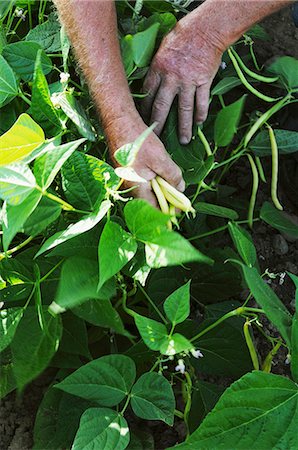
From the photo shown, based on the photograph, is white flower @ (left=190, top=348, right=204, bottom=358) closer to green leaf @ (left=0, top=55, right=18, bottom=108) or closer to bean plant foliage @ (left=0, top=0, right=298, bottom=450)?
bean plant foliage @ (left=0, top=0, right=298, bottom=450)

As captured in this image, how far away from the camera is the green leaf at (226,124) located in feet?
3.02

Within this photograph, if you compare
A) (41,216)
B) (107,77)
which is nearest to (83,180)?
(41,216)

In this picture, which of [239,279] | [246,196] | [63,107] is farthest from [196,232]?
[63,107]

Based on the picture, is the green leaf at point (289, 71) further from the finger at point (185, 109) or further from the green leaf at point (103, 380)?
the green leaf at point (103, 380)

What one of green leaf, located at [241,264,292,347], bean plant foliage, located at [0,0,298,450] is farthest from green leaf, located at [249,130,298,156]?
green leaf, located at [241,264,292,347]

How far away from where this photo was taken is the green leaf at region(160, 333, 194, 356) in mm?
731

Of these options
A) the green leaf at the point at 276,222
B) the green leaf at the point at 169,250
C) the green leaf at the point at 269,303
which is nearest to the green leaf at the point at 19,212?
the green leaf at the point at 169,250

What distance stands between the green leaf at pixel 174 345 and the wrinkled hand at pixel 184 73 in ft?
1.05

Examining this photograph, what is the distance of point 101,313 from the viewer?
0.78m

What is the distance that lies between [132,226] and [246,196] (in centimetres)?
58

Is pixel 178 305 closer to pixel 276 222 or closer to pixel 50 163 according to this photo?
pixel 50 163

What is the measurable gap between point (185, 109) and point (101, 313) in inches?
12.8

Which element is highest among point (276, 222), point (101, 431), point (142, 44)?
point (142, 44)

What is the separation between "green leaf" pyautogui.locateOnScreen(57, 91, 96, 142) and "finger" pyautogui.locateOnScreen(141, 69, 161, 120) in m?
0.11
